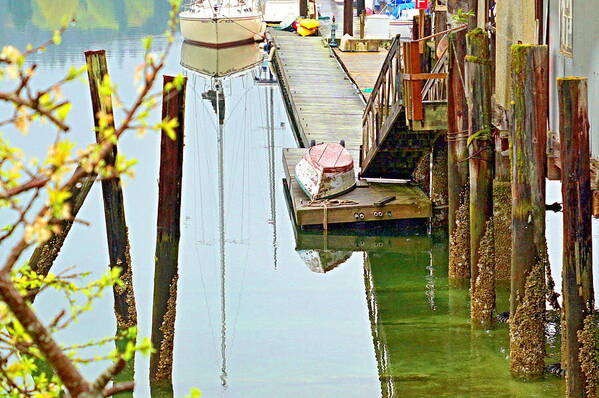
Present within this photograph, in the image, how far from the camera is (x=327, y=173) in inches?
866

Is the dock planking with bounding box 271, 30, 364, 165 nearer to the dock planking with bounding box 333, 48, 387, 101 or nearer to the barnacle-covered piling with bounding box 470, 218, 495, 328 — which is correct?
the dock planking with bounding box 333, 48, 387, 101

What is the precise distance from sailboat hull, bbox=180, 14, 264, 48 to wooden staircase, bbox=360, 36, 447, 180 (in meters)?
34.6

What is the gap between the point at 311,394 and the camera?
15102 millimetres

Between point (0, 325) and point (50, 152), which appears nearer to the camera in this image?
point (50, 152)

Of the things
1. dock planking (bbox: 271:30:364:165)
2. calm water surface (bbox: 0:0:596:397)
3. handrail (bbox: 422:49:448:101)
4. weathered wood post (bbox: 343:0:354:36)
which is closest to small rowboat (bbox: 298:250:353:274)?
calm water surface (bbox: 0:0:596:397)

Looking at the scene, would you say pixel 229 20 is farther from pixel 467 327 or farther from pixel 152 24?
pixel 467 327

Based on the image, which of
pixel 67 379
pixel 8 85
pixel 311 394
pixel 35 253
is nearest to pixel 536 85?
pixel 311 394

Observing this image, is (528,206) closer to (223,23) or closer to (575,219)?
(575,219)

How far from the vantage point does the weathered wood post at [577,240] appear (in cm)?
1134

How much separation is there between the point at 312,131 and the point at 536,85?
1594 cm

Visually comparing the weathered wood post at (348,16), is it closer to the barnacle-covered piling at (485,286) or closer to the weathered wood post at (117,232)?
the barnacle-covered piling at (485,286)

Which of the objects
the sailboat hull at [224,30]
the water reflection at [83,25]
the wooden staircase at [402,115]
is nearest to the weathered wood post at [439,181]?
the wooden staircase at [402,115]

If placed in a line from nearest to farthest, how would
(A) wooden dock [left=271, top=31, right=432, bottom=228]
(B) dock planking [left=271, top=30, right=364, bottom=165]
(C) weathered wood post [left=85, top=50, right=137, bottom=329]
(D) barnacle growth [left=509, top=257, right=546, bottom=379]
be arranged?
(D) barnacle growth [left=509, top=257, right=546, bottom=379], (C) weathered wood post [left=85, top=50, right=137, bottom=329], (A) wooden dock [left=271, top=31, right=432, bottom=228], (B) dock planking [left=271, top=30, right=364, bottom=165]

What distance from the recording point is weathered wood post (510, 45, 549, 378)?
1259 cm
